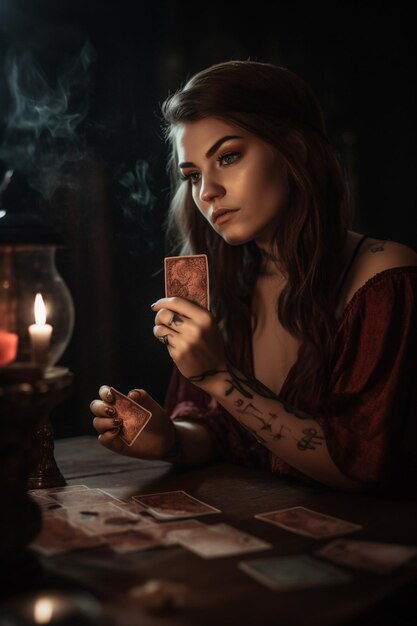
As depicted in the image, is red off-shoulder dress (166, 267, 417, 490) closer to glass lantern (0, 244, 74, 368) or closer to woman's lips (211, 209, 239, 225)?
woman's lips (211, 209, 239, 225)

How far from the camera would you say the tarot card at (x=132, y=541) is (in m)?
1.34

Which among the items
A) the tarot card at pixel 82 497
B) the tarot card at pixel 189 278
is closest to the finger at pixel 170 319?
the tarot card at pixel 189 278

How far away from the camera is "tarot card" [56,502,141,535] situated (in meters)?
1.46

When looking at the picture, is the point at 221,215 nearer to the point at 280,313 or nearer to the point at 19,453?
the point at 280,313

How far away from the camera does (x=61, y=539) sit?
141cm

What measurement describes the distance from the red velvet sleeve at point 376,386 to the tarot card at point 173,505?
0.37 m

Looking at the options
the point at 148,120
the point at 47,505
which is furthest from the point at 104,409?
the point at 148,120

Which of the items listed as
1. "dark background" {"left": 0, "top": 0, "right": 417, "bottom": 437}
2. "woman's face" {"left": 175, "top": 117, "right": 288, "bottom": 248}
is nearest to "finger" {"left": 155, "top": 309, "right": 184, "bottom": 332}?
"woman's face" {"left": 175, "top": 117, "right": 288, "bottom": 248}

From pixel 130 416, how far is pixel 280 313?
0.58 meters

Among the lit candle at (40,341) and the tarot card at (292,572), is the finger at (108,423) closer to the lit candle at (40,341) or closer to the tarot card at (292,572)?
the lit candle at (40,341)

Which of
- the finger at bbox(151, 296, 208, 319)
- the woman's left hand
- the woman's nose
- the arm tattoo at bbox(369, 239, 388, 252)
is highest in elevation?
the woman's nose

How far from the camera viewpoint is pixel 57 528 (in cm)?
147

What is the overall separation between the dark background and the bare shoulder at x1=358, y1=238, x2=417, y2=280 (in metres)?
1.07

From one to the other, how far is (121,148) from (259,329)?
1.23 meters
